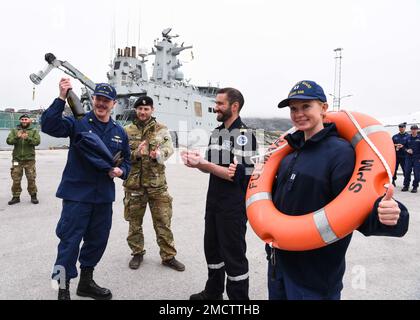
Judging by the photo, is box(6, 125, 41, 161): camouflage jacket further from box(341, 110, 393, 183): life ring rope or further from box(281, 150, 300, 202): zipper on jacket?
box(341, 110, 393, 183): life ring rope

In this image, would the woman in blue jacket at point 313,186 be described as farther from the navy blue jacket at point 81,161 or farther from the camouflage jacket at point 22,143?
the camouflage jacket at point 22,143

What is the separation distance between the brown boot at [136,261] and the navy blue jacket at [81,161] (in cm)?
100

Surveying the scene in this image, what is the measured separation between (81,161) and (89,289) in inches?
49.5

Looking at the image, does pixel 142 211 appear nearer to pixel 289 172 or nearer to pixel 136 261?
pixel 136 261

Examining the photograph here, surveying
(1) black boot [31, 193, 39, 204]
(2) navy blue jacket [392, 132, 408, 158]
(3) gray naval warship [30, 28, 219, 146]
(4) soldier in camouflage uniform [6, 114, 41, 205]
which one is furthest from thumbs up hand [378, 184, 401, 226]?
(3) gray naval warship [30, 28, 219, 146]

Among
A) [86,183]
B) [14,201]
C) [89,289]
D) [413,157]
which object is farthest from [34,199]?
[413,157]

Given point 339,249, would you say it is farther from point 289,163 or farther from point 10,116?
point 10,116

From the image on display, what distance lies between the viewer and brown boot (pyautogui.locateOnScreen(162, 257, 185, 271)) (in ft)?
10.8

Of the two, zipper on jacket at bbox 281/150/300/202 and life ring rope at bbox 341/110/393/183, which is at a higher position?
life ring rope at bbox 341/110/393/183

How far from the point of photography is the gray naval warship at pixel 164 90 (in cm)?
2648

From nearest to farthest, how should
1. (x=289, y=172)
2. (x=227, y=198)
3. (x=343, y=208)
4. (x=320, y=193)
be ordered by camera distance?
(x=343, y=208) → (x=320, y=193) → (x=289, y=172) → (x=227, y=198)

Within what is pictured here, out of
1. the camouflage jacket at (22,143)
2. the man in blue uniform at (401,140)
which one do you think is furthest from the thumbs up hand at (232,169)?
the man in blue uniform at (401,140)

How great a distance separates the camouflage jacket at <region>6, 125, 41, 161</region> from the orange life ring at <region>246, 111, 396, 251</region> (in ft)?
21.5

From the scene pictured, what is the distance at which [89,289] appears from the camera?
273cm
